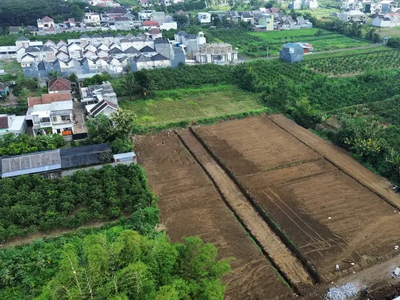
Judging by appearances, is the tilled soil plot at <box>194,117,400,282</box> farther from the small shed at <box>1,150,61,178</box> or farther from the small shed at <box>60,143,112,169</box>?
the small shed at <box>1,150,61,178</box>

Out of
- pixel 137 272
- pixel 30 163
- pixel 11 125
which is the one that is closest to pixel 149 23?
pixel 11 125

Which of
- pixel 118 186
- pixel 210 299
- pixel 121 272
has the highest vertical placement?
pixel 121 272

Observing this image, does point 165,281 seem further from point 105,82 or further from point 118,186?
point 105,82

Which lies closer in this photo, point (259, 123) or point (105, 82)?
point (259, 123)

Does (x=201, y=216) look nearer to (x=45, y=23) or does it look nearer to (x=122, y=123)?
(x=122, y=123)

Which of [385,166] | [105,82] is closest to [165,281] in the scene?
[385,166]

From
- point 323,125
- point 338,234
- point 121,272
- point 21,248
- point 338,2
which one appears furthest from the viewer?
point 338,2

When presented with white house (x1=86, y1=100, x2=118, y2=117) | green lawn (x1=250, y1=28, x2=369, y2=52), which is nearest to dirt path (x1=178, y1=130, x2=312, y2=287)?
white house (x1=86, y1=100, x2=118, y2=117)
